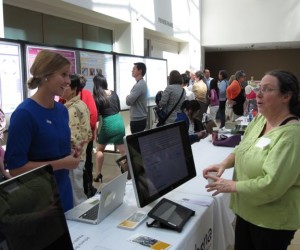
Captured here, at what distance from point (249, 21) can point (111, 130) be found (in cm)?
758

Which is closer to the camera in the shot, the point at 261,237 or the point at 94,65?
the point at 261,237

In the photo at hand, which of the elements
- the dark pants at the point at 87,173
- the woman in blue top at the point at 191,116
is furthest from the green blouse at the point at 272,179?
the dark pants at the point at 87,173

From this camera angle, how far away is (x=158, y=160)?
148 centimetres

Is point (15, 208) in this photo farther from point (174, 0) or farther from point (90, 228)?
point (174, 0)

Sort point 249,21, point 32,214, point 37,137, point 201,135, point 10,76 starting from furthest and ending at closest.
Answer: point 249,21 < point 201,135 < point 10,76 < point 37,137 < point 32,214

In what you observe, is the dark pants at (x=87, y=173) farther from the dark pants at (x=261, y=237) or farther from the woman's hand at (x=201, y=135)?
the dark pants at (x=261, y=237)

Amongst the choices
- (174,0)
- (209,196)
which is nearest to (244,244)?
(209,196)

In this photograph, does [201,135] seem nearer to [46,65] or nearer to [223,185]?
[223,185]

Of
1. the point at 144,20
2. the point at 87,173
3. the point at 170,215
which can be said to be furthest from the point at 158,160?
the point at 144,20

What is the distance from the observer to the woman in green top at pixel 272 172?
1.25 meters

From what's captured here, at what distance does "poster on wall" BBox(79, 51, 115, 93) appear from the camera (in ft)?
13.0

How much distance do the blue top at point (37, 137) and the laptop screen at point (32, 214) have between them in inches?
23.9

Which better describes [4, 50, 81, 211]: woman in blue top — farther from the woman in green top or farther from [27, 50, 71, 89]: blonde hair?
the woman in green top

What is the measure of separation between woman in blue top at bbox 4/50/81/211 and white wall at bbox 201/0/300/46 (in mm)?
9148
